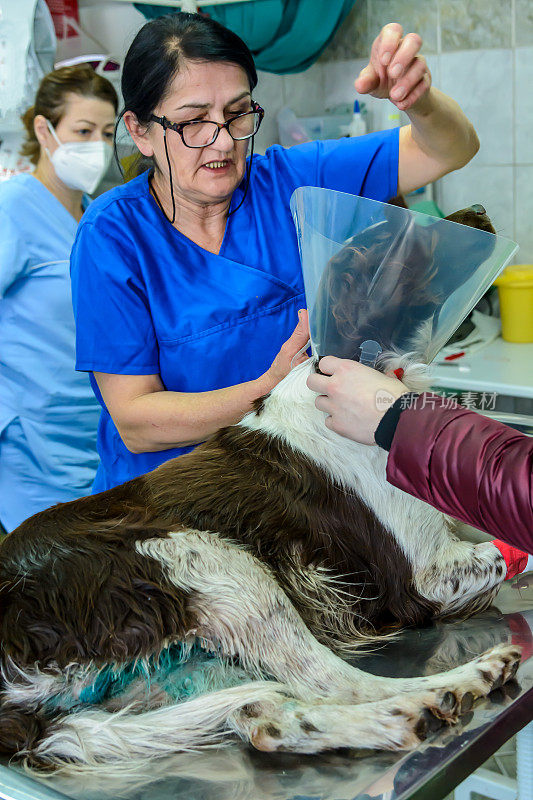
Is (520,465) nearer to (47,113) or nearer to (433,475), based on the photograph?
(433,475)

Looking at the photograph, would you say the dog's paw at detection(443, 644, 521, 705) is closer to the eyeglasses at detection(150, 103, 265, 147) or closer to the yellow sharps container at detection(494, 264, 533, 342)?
the eyeglasses at detection(150, 103, 265, 147)

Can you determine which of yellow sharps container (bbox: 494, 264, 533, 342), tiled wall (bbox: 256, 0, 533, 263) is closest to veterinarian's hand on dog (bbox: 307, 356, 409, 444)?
yellow sharps container (bbox: 494, 264, 533, 342)

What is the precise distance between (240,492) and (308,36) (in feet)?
8.52

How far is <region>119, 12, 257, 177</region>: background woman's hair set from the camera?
1.63 m

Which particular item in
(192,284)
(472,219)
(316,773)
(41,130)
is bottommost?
(316,773)

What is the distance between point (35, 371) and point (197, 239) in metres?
Answer: 1.15

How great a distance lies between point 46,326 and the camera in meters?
2.72

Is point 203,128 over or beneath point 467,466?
over

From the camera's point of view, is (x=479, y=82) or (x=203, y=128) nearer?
(x=203, y=128)

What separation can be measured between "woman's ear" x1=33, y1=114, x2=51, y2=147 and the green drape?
0.57 m

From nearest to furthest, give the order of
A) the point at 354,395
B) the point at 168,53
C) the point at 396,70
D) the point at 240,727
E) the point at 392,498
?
the point at 240,727 → the point at 354,395 → the point at 396,70 → the point at 392,498 → the point at 168,53

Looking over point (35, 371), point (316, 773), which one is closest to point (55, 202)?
point (35, 371)

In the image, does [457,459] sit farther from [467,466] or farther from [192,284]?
[192,284]

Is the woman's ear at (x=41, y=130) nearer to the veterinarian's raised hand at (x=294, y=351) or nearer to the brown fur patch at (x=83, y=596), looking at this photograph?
the veterinarian's raised hand at (x=294, y=351)
